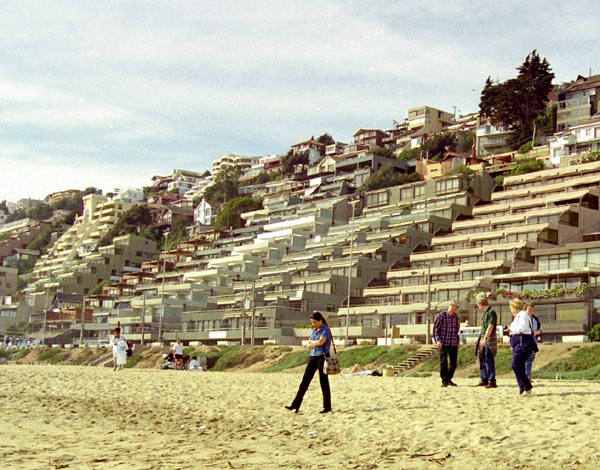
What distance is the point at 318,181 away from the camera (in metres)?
122

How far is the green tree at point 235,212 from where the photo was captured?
124 m

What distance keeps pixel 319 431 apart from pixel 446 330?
5622mm

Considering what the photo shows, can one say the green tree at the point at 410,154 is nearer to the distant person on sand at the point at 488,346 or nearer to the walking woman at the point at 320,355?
the distant person on sand at the point at 488,346

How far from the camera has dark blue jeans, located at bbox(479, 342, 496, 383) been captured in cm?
1800

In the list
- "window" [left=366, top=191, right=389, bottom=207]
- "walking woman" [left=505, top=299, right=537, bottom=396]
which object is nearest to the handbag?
"walking woman" [left=505, top=299, right=537, bottom=396]

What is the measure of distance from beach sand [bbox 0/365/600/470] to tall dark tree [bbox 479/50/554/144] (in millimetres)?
87305

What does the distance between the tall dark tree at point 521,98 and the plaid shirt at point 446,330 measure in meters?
87.9

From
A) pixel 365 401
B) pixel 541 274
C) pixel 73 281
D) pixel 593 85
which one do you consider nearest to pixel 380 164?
pixel 593 85

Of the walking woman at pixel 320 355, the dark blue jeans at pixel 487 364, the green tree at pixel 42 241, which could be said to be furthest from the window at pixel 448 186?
the green tree at pixel 42 241

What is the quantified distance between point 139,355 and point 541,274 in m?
33.9

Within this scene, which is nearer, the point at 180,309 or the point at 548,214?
the point at 548,214

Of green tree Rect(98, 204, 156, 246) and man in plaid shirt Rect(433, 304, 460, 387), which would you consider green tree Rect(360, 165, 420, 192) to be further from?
man in plaid shirt Rect(433, 304, 460, 387)

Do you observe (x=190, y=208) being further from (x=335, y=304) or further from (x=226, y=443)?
(x=226, y=443)

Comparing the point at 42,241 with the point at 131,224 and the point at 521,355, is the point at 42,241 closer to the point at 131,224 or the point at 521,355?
the point at 131,224
